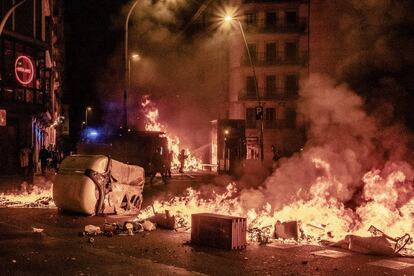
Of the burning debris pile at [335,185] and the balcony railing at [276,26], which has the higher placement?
the balcony railing at [276,26]

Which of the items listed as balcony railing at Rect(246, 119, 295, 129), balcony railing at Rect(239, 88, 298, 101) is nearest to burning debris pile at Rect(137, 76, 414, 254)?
balcony railing at Rect(246, 119, 295, 129)

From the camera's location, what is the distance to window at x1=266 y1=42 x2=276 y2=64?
169 feet

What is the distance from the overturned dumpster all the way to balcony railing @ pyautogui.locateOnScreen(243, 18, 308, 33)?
39173mm

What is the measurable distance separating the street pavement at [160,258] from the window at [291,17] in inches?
1708

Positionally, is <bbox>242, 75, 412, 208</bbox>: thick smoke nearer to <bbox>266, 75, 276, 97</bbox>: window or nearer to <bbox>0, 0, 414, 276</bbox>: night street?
<bbox>0, 0, 414, 276</bbox>: night street

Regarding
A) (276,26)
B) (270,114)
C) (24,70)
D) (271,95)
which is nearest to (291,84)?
(271,95)

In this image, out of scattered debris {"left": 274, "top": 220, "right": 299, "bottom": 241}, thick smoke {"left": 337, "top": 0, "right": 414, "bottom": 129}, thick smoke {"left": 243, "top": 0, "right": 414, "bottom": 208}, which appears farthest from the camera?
thick smoke {"left": 337, "top": 0, "right": 414, "bottom": 129}

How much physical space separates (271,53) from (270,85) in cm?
308

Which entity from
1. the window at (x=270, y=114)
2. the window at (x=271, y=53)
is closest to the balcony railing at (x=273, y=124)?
the window at (x=270, y=114)

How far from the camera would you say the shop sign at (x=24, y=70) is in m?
23.4

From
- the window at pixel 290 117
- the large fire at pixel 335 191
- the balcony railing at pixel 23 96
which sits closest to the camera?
the large fire at pixel 335 191

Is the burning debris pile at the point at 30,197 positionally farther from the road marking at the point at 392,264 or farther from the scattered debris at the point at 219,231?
the road marking at the point at 392,264

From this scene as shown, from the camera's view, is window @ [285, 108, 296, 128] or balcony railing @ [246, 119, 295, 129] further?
window @ [285, 108, 296, 128]

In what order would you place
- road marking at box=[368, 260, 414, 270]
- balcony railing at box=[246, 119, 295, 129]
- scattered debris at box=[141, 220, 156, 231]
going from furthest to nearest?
1. balcony railing at box=[246, 119, 295, 129]
2. scattered debris at box=[141, 220, 156, 231]
3. road marking at box=[368, 260, 414, 270]
